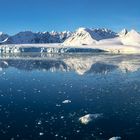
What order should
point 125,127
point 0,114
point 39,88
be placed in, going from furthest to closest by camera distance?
1. point 39,88
2. point 0,114
3. point 125,127

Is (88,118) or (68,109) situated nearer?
(88,118)

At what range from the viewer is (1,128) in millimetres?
11680

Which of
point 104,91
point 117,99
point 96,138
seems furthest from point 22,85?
point 96,138

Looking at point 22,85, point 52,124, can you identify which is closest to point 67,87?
point 22,85

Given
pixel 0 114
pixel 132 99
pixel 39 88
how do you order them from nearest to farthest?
pixel 0 114 < pixel 132 99 < pixel 39 88

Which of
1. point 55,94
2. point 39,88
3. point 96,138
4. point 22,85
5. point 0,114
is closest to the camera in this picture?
point 96,138

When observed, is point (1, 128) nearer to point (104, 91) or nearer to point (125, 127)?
point (125, 127)

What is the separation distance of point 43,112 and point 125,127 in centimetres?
356

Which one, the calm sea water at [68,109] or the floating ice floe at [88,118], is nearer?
the calm sea water at [68,109]

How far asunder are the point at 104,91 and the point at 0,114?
643 centimetres

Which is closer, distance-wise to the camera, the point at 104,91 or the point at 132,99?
the point at 132,99

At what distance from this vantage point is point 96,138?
34.6ft

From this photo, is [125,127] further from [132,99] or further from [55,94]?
[55,94]

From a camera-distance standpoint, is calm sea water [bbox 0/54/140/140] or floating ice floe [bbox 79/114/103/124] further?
floating ice floe [bbox 79/114/103/124]
